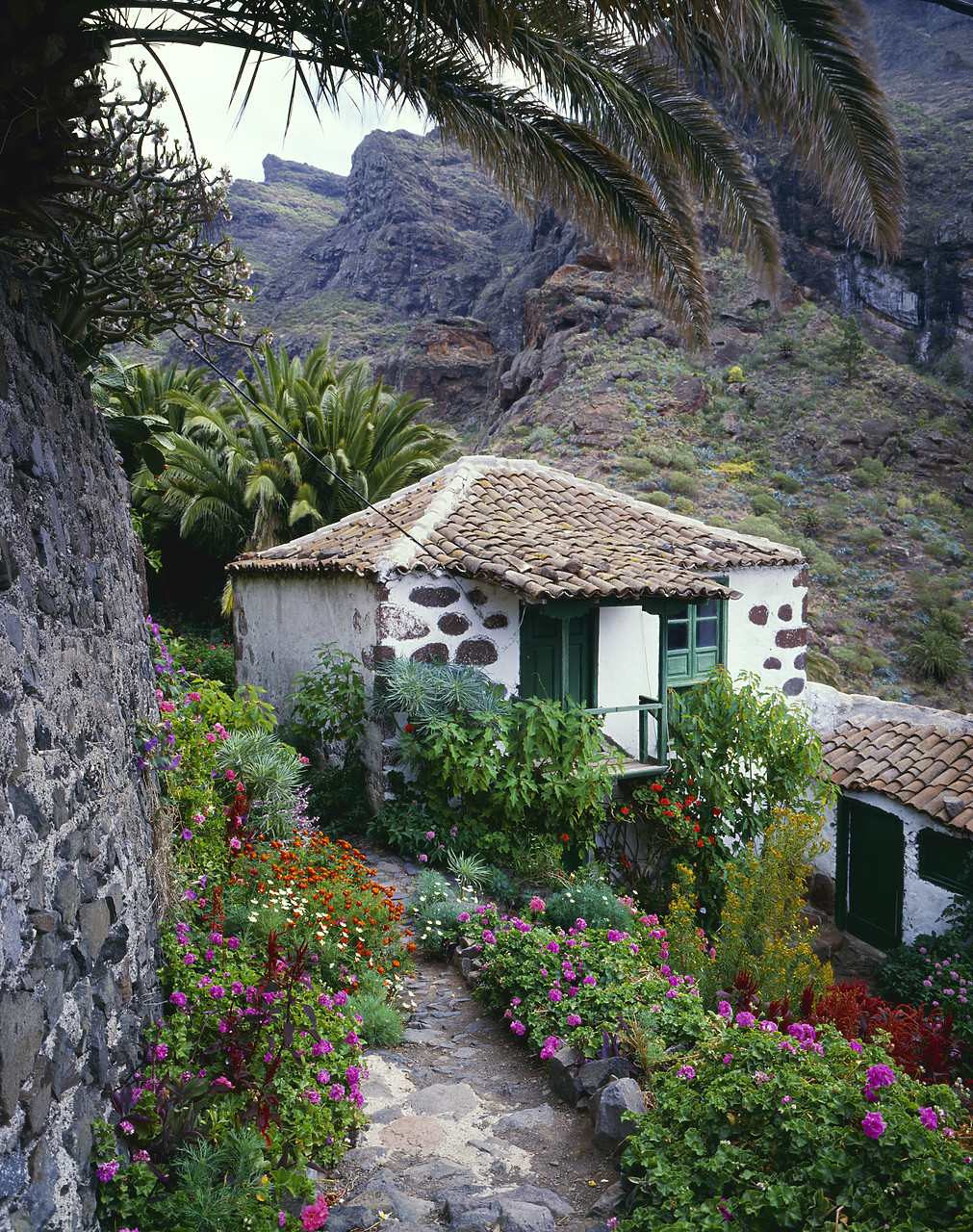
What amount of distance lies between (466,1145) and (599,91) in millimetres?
5229

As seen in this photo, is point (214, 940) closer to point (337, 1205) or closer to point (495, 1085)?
point (337, 1205)

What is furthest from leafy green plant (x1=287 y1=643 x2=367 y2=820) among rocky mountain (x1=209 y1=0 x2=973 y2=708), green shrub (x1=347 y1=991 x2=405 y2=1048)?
rocky mountain (x1=209 y1=0 x2=973 y2=708)

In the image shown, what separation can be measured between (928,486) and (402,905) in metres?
28.8

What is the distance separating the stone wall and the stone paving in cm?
118

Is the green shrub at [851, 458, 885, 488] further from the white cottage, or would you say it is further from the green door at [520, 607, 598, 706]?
the green door at [520, 607, 598, 706]

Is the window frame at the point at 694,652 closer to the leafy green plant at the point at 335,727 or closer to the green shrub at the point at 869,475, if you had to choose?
the leafy green plant at the point at 335,727

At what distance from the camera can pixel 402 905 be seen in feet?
20.8

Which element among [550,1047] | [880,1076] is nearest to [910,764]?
[550,1047]

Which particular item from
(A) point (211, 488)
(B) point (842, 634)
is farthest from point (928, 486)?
(A) point (211, 488)

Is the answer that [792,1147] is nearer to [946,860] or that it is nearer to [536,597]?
[536,597]

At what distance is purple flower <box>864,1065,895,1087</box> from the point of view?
293 cm

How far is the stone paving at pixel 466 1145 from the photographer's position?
320 centimetres

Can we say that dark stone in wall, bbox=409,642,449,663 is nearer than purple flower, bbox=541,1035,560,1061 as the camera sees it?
No

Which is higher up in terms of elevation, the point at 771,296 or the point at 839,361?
the point at 839,361
